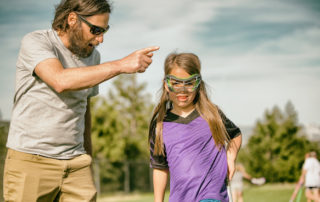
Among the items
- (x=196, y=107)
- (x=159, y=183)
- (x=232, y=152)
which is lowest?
(x=159, y=183)

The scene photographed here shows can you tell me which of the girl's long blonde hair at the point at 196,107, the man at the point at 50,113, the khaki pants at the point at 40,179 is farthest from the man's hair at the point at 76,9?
the khaki pants at the point at 40,179

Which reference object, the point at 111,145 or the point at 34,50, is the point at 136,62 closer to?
the point at 34,50

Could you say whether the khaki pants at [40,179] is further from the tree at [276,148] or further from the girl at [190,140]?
the tree at [276,148]

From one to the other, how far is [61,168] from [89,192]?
1.23 ft

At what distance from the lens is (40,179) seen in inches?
123

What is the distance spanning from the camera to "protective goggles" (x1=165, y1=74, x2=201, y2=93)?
365 centimetres

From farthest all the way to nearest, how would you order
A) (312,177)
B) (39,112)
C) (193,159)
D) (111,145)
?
(111,145) < (312,177) < (193,159) < (39,112)

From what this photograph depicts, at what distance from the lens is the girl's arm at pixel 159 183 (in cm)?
369

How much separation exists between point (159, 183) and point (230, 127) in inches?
35.5

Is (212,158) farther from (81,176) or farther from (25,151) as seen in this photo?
(25,151)

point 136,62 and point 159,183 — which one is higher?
point 136,62

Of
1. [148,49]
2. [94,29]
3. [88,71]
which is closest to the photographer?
[88,71]

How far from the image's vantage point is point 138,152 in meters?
33.8

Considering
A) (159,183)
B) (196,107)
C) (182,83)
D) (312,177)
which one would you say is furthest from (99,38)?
(312,177)
